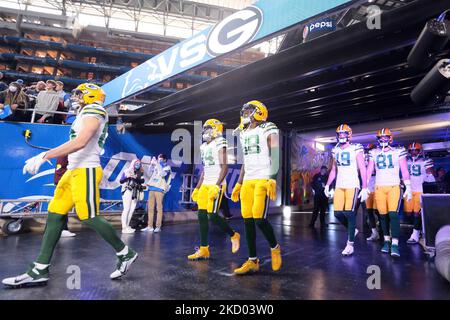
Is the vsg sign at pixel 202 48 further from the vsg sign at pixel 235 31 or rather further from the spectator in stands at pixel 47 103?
the spectator in stands at pixel 47 103

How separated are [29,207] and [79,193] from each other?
19.5 ft

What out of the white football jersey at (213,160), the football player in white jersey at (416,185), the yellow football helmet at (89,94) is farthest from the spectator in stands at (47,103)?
the football player in white jersey at (416,185)

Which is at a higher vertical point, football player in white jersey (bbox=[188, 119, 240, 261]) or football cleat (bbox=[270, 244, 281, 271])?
football player in white jersey (bbox=[188, 119, 240, 261])

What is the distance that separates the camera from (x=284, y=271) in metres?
3.56

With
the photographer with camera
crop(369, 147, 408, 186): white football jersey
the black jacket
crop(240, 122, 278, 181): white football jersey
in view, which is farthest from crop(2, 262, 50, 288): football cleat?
the black jacket

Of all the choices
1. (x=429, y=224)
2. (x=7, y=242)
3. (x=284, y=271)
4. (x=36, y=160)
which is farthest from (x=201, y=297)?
(x=7, y=242)

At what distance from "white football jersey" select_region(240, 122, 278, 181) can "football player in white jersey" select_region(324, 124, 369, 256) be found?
216cm

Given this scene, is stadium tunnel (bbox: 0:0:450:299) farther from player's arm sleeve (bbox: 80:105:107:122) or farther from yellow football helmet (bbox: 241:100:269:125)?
player's arm sleeve (bbox: 80:105:107:122)

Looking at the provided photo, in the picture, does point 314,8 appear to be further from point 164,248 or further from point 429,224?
point 164,248

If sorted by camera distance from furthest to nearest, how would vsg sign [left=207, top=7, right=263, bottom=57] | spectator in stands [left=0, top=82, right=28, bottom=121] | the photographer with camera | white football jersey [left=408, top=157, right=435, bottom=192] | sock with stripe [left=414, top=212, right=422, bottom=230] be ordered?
spectator in stands [left=0, top=82, right=28, bottom=121], the photographer with camera, white football jersey [left=408, top=157, right=435, bottom=192], sock with stripe [left=414, top=212, right=422, bottom=230], vsg sign [left=207, top=7, right=263, bottom=57]

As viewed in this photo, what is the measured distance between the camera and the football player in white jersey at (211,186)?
4.31 m

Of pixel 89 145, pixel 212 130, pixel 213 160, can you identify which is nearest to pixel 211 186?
pixel 213 160

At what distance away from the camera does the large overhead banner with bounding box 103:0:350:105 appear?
3788 millimetres
